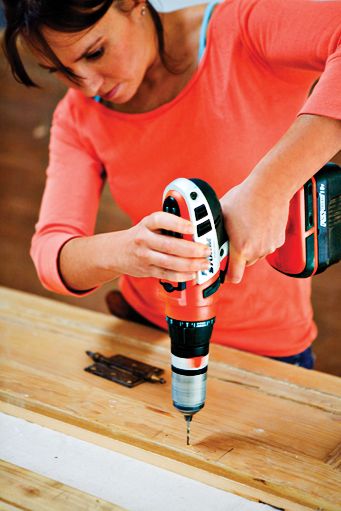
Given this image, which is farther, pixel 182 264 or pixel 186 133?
pixel 186 133

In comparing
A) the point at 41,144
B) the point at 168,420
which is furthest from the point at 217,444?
the point at 41,144

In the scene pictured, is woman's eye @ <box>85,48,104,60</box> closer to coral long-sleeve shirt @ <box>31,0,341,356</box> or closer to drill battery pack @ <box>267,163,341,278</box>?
coral long-sleeve shirt @ <box>31,0,341,356</box>

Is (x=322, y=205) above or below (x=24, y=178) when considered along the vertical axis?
above

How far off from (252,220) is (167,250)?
125 millimetres

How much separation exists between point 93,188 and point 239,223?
23.1 inches

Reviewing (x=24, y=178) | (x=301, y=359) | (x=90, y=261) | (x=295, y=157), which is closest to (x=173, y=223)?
(x=295, y=157)

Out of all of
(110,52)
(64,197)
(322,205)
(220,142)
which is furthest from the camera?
(64,197)

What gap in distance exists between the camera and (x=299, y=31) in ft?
3.41

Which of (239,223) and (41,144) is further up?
(239,223)

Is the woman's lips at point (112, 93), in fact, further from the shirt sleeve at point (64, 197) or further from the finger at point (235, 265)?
the finger at point (235, 265)

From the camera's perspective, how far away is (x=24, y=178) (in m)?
3.07

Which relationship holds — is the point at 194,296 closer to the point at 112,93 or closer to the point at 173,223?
the point at 173,223

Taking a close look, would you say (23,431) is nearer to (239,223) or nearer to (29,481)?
(29,481)

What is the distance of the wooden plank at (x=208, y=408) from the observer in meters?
0.94
